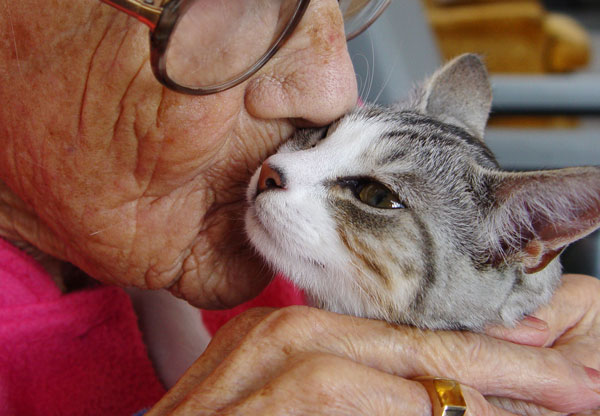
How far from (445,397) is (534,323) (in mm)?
252

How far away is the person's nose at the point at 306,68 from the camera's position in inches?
31.8

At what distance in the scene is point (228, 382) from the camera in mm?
762

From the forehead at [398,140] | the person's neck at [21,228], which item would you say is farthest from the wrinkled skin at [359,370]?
the person's neck at [21,228]

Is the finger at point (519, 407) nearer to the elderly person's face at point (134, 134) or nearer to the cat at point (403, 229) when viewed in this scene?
the cat at point (403, 229)

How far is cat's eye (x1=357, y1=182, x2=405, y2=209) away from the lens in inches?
33.8

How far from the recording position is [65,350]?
3.44ft

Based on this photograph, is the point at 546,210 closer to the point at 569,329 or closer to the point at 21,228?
the point at 569,329

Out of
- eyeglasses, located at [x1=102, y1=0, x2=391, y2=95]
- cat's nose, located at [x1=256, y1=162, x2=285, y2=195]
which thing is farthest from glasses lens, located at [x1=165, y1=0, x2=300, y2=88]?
cat's nose, located at [x1=256, y1=162, x2=285, y2=195]

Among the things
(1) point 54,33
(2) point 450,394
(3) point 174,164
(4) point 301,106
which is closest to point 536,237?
(2) point 450,394

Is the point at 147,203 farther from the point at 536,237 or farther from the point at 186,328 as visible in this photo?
the point at 536,237

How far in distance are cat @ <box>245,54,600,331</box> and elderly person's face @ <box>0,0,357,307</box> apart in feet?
0.24

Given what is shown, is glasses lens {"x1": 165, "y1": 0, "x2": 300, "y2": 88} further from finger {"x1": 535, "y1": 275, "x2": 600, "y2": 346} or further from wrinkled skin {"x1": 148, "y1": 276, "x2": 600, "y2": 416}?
finger {"x1": 535, "y1": 275, "x2": 600, "y2": 346}

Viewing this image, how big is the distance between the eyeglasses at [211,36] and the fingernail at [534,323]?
1.81 feet

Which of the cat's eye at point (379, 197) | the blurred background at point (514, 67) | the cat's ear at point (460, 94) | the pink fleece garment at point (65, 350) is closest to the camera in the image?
the cat's eye at point (379, 197)
